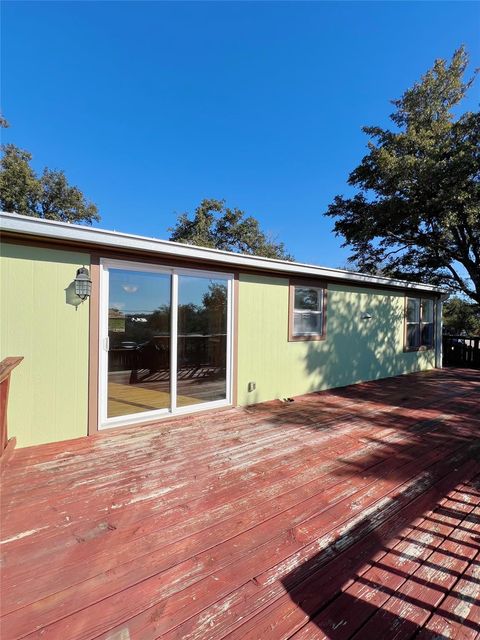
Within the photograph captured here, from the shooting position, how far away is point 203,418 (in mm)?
4363

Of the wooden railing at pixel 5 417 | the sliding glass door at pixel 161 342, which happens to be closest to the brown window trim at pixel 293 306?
the sliding glass door at pixel 161 342

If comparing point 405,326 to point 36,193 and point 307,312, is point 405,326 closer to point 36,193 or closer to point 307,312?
point 307,312

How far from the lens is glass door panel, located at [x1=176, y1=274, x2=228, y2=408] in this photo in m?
4.38

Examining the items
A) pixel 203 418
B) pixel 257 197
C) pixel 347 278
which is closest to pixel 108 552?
pixel 203 418

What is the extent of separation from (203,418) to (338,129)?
12.6 m

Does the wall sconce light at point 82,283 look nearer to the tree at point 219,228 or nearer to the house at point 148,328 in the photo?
the house at point 148,328

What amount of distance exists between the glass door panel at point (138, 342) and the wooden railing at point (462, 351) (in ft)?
31.2

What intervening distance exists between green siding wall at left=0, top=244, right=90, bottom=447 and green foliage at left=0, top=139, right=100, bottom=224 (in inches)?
657

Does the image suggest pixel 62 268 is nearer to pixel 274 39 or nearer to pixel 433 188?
pixel 274 39

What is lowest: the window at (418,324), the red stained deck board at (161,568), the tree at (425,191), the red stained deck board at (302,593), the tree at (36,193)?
the red stained deck board at (161,568)

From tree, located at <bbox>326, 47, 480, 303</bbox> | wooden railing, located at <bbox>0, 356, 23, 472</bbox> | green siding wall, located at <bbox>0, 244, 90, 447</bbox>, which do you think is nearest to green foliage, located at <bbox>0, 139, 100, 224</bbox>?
tree, located at <bbox>326, 47, 480, 303</bbox>

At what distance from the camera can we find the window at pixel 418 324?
27.2 feet

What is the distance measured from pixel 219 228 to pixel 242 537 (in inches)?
779

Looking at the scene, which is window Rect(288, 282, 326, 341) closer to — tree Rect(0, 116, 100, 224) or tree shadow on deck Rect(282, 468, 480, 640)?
tree shadow on deck Rect(282, 468, 480, 640)
